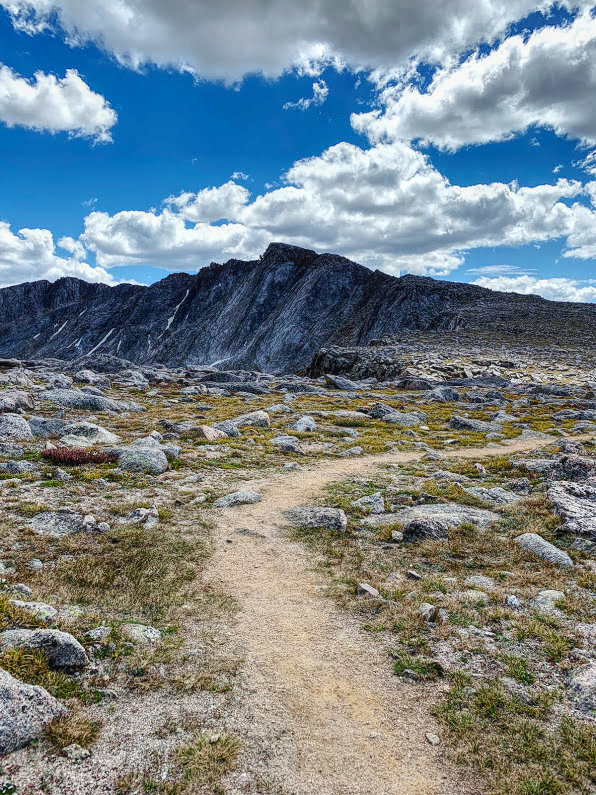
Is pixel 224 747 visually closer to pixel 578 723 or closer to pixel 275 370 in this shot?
pixel 578 723

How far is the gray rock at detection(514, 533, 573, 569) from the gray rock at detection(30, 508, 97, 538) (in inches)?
424

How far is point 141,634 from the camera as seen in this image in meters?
7.15

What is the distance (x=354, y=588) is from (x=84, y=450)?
13120 mm

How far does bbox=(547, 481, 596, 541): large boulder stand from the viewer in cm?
1131

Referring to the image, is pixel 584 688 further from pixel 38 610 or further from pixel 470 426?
pixel 470 426

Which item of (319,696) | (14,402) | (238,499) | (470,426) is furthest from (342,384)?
(319,696)

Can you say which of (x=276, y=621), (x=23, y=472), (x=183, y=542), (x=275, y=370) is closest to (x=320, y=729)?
(x=276, y=621)

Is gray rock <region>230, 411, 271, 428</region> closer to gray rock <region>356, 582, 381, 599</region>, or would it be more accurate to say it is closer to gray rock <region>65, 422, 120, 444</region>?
gray rock <region>65, 422, 120, 444</region>

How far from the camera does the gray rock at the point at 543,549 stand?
9.94 m

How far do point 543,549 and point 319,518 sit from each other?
18.6ft

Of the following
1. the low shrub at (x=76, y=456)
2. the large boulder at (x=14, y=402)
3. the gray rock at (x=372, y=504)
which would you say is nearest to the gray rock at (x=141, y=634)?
the gray rock at (x=372, y=504)

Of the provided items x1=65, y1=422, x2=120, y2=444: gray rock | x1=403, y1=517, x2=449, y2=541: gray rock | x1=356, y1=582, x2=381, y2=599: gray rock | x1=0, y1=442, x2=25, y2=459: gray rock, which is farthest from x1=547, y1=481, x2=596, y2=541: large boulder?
x1=0, y1=442, x2=25, y2=459: gray rock

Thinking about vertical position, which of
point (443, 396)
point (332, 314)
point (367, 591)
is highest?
point (332, 314)

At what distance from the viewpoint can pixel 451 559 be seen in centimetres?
1038
